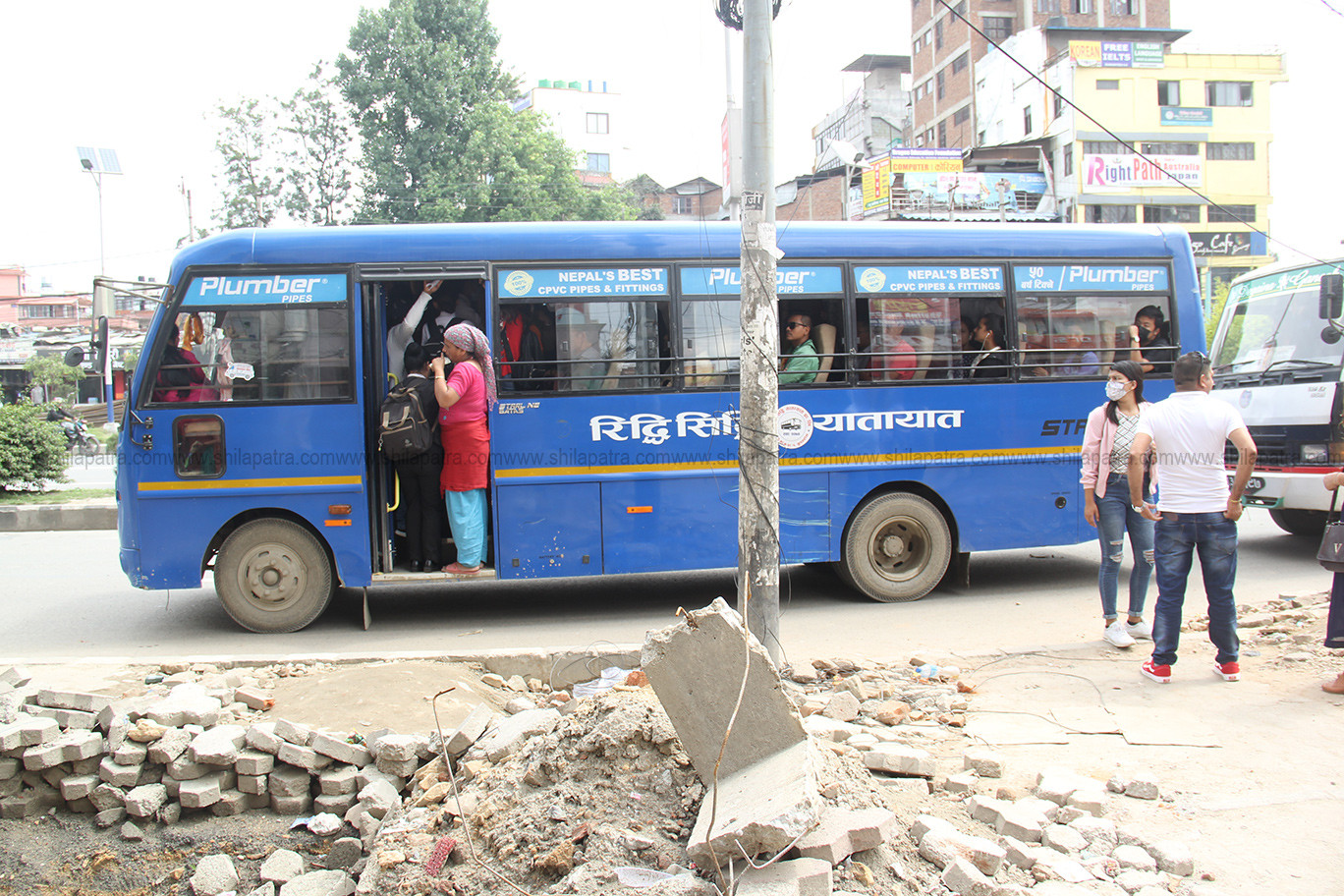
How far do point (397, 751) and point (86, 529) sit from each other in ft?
36.3

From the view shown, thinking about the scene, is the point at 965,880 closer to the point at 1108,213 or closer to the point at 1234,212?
the point at 1108,213

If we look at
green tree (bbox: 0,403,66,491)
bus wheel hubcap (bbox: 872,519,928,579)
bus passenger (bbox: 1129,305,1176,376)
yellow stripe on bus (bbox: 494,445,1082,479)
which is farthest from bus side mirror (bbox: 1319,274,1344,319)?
green tree (bbox: 0,403,66,491)

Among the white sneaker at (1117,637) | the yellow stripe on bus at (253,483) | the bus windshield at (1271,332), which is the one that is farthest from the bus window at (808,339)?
the bus windshield at (1271,332)

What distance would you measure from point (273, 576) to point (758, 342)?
4111 mm

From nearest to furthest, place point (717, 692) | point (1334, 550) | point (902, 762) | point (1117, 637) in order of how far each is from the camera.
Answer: point (717, 692) → point (902, 762) → point (1334, 550) → point (1117, 637)

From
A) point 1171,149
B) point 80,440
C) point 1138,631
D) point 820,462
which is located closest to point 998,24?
point 1171,149

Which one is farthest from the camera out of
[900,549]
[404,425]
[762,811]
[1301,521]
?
[1301,521]

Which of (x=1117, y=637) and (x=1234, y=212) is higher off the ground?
(x=1234, y=212)

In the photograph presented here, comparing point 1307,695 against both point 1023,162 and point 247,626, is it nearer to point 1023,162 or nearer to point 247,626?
point 247,626

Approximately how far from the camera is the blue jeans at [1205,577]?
491cm

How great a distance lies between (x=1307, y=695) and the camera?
468 centimetres

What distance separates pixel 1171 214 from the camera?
132 feet

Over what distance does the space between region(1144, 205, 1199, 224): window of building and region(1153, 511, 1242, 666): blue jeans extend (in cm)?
3980

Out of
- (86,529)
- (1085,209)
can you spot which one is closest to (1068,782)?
(86,529)
